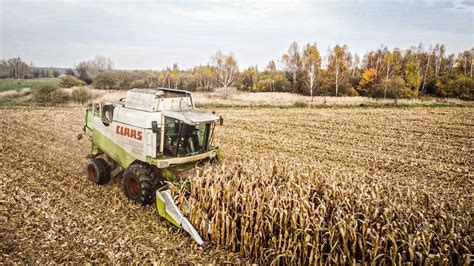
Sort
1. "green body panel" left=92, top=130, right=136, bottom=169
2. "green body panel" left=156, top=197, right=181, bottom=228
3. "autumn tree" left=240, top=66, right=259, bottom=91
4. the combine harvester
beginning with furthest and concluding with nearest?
1. "autumn tree" left=240, top=66, right=259, bottom=91
2. "green body panel" left=92, top=130, right=136, bottom=169
3. the combine harvester
4. "green body panel" left=156, top=197, right=181, bottom=228

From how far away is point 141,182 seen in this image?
7.79 m

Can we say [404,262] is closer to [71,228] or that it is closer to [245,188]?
[245,188]

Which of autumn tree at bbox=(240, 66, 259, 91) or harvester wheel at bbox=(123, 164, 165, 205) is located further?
autumn tree at bbox=(240, 66, 259, 91)

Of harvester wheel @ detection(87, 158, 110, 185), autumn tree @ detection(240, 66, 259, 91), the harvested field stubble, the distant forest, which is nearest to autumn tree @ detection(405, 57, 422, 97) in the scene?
the distant forest

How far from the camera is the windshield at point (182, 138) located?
817cm

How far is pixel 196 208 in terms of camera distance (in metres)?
6.71

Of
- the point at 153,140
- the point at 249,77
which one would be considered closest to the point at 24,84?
the point at 249,77

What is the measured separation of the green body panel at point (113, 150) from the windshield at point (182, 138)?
111 cm

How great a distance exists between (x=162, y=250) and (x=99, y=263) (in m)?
1.15

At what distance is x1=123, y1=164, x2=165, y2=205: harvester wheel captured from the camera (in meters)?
7.79

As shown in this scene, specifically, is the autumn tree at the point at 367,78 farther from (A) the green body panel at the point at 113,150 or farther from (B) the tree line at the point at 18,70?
(B) the tree line at the point at 18,70

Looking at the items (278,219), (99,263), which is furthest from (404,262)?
(99,263)

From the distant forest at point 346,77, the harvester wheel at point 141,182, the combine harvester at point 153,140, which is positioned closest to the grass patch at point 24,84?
the distant forest at point 346,77

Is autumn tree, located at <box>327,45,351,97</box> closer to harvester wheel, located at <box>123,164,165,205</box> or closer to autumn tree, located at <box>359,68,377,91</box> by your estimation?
autumn tree, located at <box>359,68,377,91</box>
